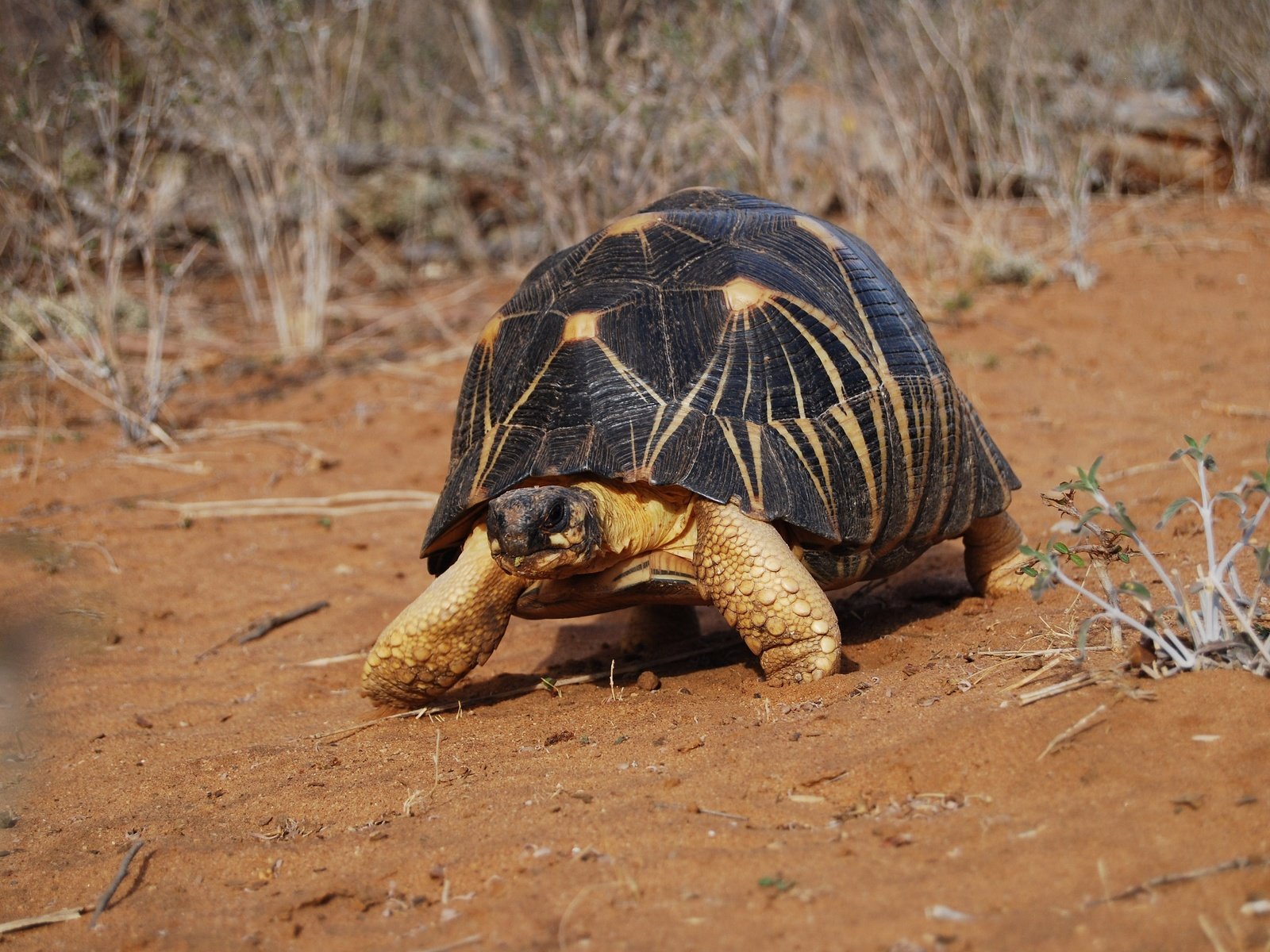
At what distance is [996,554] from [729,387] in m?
1.52

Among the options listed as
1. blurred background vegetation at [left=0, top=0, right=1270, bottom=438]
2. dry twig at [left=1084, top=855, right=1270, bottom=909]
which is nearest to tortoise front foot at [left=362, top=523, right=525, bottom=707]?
dry twig at [left=1084, top=855, right=1270, bottom=909]

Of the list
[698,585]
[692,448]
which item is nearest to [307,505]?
[698,585]

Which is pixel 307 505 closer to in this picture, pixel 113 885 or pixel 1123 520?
pixel 113 885

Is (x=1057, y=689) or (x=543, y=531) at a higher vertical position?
(x=543, y=531)

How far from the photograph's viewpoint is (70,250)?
730 cm

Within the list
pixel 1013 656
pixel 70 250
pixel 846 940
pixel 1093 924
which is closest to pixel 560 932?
pixel 846 940

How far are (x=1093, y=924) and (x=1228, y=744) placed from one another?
1.95 ft

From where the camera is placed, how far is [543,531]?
309cm

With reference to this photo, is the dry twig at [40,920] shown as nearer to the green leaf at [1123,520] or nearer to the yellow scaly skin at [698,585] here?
the yellow scaly skin at [698,585]

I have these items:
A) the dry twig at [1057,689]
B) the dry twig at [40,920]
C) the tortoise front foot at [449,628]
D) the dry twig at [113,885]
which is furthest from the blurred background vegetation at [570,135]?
the dry twig at [1057,689]

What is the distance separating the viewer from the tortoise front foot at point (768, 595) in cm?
316

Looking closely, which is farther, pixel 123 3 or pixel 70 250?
pixel 123 3

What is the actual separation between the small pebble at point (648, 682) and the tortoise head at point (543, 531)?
1.81ft

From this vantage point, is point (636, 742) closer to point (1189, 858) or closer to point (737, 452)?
point (737, 452)
